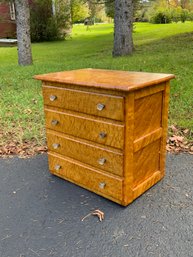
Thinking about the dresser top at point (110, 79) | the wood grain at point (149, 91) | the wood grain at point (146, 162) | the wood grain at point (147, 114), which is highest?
the dresser top at point (110, 79)

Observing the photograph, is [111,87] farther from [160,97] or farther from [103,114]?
[160,97]

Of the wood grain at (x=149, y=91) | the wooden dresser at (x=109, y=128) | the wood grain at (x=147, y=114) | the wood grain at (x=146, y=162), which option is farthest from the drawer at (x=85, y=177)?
the wood grain at (x=149, y=91)

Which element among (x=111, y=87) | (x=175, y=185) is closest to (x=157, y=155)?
(x=175, y=185)

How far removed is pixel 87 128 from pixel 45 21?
20.9 m

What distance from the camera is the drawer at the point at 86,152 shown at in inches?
95.1

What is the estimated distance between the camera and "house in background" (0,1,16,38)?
22.9 meters

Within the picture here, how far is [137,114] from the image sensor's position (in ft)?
7.72

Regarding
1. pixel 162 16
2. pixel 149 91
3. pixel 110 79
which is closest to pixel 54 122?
pixel 110 79

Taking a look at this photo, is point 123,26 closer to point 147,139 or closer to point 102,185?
point 147,139

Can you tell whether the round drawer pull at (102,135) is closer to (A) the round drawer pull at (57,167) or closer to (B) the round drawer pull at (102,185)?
(B) the round drawer pull at (102,185)

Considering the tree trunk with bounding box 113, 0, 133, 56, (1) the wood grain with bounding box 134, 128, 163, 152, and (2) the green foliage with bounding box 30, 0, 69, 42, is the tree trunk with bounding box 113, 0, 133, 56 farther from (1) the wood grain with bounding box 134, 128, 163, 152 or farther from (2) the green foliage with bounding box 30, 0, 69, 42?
(2) the green foliage with bounding box 30, 0, 69, 42

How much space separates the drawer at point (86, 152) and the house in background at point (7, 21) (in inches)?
884

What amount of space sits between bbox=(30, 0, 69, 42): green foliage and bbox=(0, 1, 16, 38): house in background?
7.50 ft

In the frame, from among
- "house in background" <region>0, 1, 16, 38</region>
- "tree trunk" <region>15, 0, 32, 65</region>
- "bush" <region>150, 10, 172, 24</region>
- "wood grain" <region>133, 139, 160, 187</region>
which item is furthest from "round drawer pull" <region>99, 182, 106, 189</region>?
"bush" <region>150, 10, 172, 24</region>
